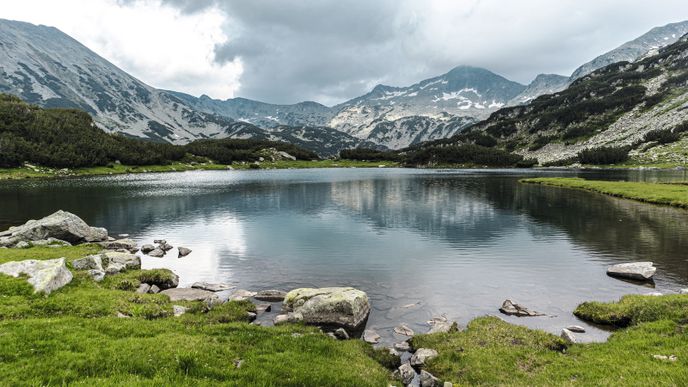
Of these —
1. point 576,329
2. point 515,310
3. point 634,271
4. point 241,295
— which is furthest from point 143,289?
point 634,271

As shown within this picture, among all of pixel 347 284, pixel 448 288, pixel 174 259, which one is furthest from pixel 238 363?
pixel 174 259

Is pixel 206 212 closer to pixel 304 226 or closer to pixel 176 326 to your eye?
pixel 304 226

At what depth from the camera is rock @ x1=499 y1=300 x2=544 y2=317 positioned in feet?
84.1

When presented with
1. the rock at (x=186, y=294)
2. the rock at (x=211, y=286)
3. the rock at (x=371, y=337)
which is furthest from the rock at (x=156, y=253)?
the rock at (x=371, y=337)

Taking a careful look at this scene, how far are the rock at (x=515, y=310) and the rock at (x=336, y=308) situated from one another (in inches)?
377

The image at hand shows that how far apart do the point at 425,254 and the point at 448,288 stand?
11664mm

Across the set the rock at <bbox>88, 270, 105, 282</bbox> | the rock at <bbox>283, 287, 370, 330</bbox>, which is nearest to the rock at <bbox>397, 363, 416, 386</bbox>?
the rock at <bbox>283, 287, 370, 330</bbox>

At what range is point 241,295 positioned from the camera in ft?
97.8

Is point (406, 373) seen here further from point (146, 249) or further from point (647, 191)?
point (647, 191)

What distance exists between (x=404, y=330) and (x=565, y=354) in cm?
877

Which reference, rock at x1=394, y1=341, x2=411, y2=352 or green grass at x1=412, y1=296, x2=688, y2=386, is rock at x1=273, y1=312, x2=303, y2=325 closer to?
rock at x1=394, y1=341, x2=411, y2=352

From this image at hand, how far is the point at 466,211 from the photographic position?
7494cm

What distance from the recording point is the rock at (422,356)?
18.9 meters

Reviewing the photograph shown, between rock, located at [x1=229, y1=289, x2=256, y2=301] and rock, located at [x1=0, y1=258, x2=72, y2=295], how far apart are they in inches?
436
